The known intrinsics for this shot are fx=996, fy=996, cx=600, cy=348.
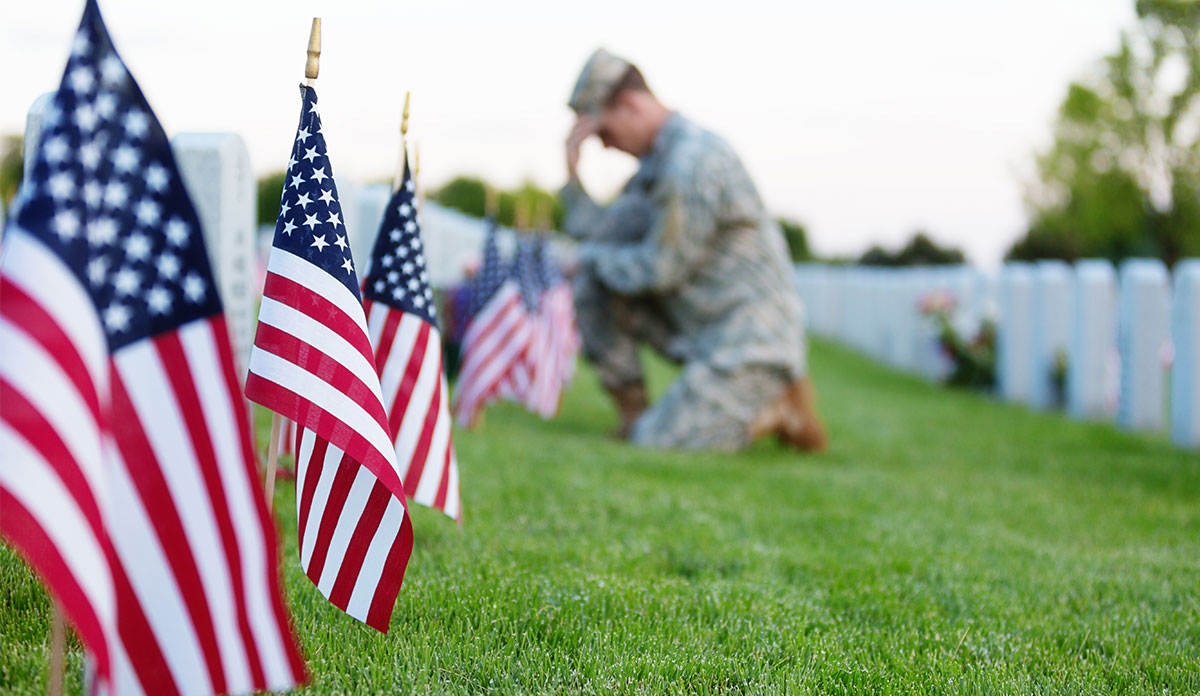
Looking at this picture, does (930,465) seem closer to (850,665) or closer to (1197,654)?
(1197,654)

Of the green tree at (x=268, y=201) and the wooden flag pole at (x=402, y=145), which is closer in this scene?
the wooden flag pole at (x=402, y=145)

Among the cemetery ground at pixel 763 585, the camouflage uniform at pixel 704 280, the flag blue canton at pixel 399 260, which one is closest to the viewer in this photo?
the cemetery ground at pixel 763 585

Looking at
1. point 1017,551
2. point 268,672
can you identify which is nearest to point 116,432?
point 268,672

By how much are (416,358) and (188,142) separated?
126 centimetres

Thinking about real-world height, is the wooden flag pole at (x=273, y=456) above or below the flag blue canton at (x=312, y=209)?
below

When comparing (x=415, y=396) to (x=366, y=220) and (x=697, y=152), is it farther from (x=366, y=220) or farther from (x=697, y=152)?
(x=366, y=220)

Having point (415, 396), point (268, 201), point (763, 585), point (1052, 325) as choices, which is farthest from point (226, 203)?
point (268, 201)

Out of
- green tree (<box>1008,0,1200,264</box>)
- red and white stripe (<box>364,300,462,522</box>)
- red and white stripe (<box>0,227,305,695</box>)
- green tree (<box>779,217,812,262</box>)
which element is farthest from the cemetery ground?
green tree (<box>779,217,812,262</box>)

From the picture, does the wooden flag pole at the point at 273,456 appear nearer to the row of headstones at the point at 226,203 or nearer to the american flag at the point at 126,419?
the american flag at the point at 126,419

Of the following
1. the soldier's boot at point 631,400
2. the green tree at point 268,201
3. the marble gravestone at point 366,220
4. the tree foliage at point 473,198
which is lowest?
the soldier's boot at point 631,400

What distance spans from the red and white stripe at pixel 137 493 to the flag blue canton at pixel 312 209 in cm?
45

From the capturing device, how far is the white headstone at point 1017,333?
10.7 meters

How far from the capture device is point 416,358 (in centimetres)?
293

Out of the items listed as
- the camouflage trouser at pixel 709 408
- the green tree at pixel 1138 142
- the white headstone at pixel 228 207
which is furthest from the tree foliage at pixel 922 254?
the white headstone at pixel 228 207
